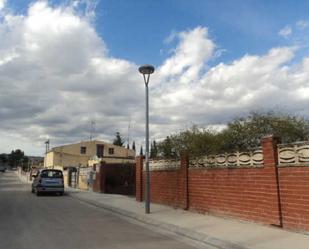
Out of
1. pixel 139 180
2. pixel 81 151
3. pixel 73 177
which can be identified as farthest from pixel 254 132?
pixel 81 151

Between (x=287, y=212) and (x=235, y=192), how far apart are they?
Answer: 2.84m

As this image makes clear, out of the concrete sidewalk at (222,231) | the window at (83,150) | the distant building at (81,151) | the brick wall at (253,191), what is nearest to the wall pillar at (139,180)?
the brick wall at (253,191)

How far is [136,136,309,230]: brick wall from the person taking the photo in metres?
12.2

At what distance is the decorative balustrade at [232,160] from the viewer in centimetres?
1420

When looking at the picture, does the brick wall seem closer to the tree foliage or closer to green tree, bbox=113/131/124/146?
the tree foliage

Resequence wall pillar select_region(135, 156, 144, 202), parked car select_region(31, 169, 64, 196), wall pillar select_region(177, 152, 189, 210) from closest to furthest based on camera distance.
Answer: wall pillar select_region(177, 152, 189, 210)
wall pillar select_region(135, 156, 144, 202)
parked car select_region(31, 169, 64, 196)

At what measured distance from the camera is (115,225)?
15.2m

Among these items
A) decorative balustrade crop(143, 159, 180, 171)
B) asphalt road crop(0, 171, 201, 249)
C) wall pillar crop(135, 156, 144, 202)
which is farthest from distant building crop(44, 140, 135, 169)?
asphalt road crop(0, 171, 201, 249)

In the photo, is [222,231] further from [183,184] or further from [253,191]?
[183,184]

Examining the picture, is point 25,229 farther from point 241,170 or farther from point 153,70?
point 153,70

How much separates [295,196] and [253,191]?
208cm

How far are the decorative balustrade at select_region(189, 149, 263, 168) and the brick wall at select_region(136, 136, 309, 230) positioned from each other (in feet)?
0.56

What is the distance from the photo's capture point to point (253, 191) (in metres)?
14.2

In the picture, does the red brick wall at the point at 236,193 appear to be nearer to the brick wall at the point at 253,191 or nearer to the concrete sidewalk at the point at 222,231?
the brick wall at the point at 253,191
